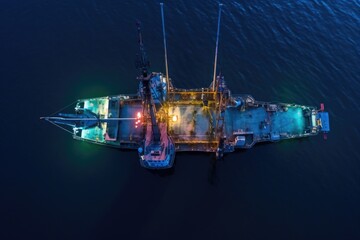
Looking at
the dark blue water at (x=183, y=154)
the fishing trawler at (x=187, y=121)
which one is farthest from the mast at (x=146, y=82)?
the dark blue water at (x=183, y=154)

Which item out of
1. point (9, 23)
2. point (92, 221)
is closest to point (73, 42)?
point (9, 23)

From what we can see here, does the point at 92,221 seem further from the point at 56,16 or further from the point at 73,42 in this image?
the point at 56,16

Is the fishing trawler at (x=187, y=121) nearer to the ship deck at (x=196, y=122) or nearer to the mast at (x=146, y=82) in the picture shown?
the ship deck at (x=196, y=122)

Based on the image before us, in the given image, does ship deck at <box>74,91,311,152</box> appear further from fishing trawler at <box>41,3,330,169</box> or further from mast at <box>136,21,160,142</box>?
mast at <box>136,21,160,142</box>

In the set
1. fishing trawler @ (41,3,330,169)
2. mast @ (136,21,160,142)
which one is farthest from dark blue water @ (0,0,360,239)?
mast @ (136,21,160,142)

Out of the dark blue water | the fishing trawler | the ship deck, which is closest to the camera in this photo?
the dark blue water

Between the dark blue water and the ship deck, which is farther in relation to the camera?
the ship deck
